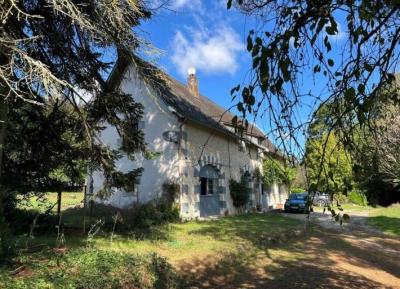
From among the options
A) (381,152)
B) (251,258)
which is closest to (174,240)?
(251,258)

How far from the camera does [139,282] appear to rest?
820cm

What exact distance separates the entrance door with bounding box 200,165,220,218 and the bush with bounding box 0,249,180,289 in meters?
13.9

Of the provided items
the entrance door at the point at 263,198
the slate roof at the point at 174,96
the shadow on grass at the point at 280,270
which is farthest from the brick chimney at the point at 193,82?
the shadow on grass at the point at 280,270

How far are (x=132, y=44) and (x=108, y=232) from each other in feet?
19.7

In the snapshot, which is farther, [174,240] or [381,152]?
[174,240]

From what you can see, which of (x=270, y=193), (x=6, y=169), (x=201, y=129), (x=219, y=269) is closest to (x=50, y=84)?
(x=6, y=169)

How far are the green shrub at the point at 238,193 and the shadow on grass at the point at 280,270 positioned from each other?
38.2 feet

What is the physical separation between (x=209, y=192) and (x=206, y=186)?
44cm

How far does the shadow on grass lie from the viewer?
977 cm

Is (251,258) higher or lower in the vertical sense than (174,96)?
lower

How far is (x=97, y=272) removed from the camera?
307 inches

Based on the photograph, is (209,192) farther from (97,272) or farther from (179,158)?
(97,272)

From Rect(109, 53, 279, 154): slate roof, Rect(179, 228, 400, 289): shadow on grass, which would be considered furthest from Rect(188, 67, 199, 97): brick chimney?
Rect(179, 228, 400, 289): shadow on grass

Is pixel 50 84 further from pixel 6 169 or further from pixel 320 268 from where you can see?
pixel 320 268
